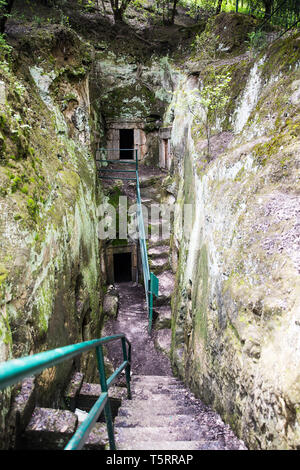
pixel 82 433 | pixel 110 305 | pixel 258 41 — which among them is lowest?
pixel 110 305

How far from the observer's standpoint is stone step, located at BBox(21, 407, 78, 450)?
2391mm

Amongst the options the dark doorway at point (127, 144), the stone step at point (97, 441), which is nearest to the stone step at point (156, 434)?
the stone step at point (97, 441)

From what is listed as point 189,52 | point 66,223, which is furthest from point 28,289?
point 189,52

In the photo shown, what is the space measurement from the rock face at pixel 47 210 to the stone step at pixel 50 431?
27cm

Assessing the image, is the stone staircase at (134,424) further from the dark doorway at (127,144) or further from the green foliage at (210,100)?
the dark doorway at (127,144)

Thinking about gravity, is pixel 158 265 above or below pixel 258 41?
below

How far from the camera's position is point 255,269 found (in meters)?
2.77

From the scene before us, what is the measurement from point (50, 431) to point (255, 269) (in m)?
2.35

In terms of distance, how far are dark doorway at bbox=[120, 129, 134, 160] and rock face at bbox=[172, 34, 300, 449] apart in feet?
31.8

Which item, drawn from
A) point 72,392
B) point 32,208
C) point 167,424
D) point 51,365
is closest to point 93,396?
point 72,392

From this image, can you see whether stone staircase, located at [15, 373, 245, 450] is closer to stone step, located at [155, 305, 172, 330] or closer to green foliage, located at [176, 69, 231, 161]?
stone step, located at [155, 305, 172, 330]

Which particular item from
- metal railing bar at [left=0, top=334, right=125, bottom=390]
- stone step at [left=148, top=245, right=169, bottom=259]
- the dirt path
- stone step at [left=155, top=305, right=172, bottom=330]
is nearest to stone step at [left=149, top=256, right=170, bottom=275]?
stone step at [left=148, top=245, right=169, bottom=259]

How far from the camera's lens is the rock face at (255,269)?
81.0 inches

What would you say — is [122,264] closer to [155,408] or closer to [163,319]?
[163,319]
